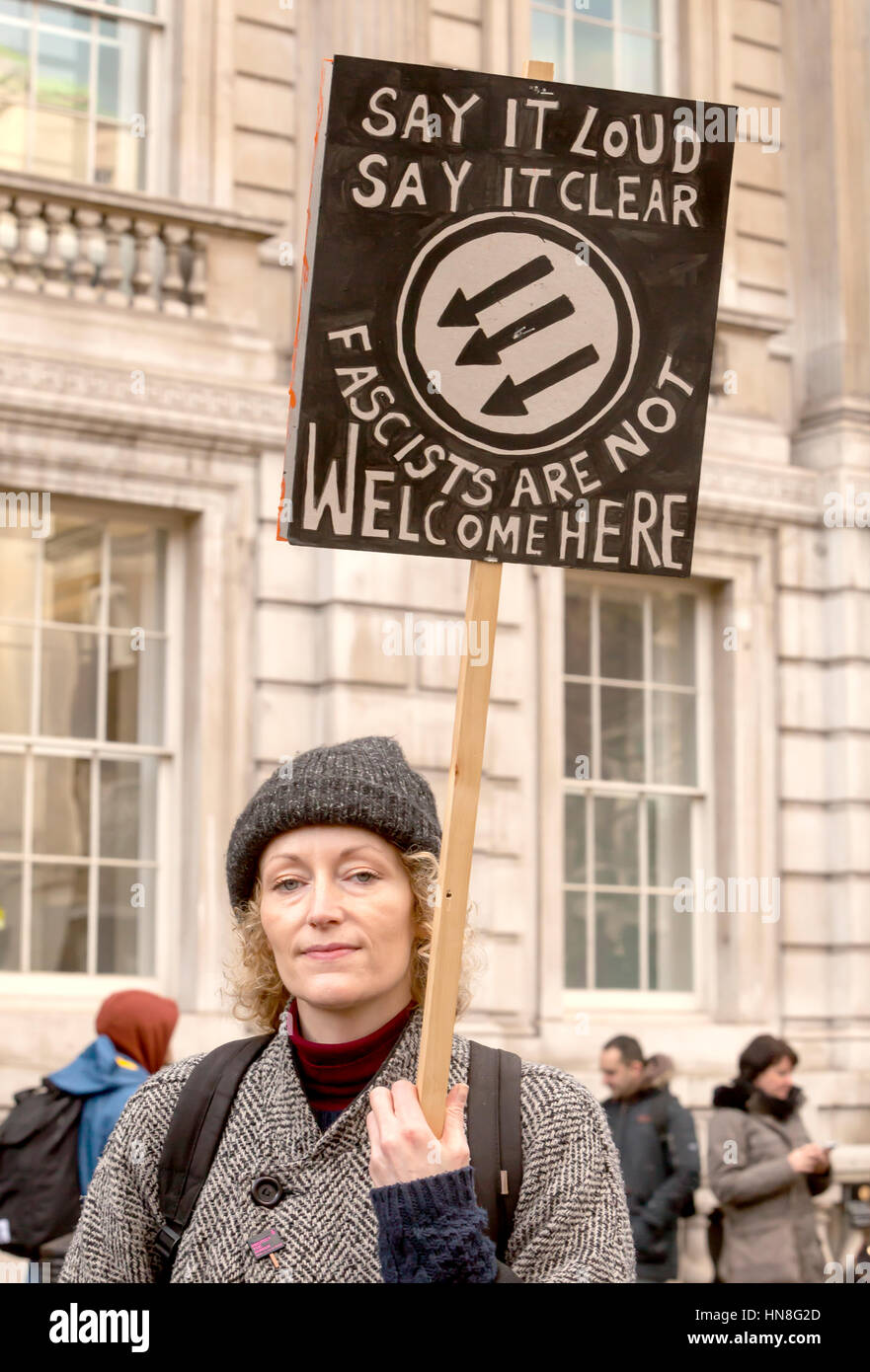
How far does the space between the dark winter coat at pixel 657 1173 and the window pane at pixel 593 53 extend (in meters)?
6.22

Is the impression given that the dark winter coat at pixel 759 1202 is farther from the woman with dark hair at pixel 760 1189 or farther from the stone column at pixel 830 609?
the stone column at pixel 830 609

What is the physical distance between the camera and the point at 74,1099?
5852 mm

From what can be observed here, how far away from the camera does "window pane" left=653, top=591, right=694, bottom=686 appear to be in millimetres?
11211

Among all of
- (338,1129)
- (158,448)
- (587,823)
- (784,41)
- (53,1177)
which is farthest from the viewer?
(784,41)

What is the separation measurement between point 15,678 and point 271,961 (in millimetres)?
6547

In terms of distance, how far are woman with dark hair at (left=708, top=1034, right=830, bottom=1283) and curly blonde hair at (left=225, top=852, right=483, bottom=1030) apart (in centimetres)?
504

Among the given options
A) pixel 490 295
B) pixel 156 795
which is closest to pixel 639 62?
pixel 156 795

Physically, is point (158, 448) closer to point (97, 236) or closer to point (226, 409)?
point (226, 409)

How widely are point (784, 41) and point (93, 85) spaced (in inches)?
175

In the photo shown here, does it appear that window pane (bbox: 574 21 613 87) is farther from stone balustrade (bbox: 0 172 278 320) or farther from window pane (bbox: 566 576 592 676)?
window pane (bbox: 566 576 592 676)

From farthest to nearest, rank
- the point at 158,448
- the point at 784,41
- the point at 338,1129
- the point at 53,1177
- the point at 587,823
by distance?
the point at 784,41, the point at 587,823, the point at 158,448, the point at 53,1177, the point at 338,1129

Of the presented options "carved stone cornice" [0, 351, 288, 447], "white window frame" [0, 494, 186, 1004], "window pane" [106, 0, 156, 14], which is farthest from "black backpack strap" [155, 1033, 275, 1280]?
"window pane" [106, 0, 156, 14]

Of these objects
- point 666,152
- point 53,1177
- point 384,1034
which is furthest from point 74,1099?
point 666,152

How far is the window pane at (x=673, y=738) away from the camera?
11.2 metres
